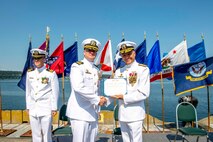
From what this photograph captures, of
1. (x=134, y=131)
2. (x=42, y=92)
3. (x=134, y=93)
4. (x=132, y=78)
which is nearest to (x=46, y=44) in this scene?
(x=42, y=92)

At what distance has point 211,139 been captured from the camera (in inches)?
198

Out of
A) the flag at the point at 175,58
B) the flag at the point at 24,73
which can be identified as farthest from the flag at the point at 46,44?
the flag at the point at 175,58

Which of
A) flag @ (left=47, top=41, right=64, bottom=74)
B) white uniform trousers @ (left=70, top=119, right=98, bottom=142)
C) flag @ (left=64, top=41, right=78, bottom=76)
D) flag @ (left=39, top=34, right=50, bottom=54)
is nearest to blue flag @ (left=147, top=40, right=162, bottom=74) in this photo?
flag @ (left=64, top=41, right=78, bottom=76)

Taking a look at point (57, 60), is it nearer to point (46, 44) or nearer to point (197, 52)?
point (46, 44)

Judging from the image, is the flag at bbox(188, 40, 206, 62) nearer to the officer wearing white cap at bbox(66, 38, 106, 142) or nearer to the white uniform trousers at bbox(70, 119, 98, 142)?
the officer wearing white cap at bbox(66, 38, 106, 142)

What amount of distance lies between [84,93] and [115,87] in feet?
1.60

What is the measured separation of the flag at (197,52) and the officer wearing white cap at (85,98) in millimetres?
4643

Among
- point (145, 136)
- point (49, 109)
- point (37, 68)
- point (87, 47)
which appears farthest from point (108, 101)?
point (145, 136)

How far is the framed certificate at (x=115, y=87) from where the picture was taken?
3146 mm

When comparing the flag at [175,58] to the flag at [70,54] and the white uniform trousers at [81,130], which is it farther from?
the white uniform trousers at [81,130]

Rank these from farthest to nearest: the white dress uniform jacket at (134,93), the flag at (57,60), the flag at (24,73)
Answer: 1. the flag at (57,60)
2. the flag at (24,73)
3. the white dress uniform jacket at (134,93)

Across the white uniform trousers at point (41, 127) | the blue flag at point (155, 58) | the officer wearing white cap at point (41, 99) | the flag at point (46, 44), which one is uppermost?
the flag at point (46, 44)

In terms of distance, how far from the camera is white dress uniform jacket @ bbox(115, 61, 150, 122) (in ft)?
10.3

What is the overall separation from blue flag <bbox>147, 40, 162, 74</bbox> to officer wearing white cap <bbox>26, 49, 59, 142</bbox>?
3.53m
